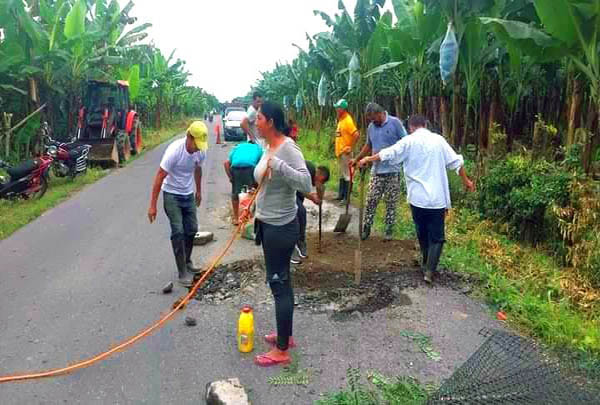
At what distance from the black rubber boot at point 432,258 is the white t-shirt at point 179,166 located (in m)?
2.57

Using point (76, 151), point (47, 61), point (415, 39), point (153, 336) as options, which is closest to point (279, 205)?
point (153, 336)

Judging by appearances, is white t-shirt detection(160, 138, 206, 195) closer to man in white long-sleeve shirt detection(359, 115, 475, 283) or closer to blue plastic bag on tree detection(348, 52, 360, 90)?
man in white long-sleeve shirt detection(359, 115, 475, 283)

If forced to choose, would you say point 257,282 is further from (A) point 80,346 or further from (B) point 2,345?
(B) point 2,345

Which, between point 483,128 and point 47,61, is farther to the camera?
point 47,61

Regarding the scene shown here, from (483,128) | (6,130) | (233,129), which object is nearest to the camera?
(483,128)

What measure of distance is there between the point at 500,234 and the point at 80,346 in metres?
5.00

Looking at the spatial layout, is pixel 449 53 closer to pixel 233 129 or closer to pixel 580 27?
pixel 580 27

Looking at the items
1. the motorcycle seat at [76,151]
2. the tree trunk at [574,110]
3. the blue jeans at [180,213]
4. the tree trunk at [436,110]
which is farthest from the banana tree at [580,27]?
the motorcycle seat at [76,151]

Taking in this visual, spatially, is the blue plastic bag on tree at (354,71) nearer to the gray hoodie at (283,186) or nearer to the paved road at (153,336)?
the paved road at (153,336)

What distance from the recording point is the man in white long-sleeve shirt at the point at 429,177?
206 inches

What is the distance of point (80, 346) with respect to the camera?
408 centimetres

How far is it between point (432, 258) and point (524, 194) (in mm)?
1701

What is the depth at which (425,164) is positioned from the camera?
5285 mm

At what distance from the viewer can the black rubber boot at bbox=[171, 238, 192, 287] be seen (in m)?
5.36
